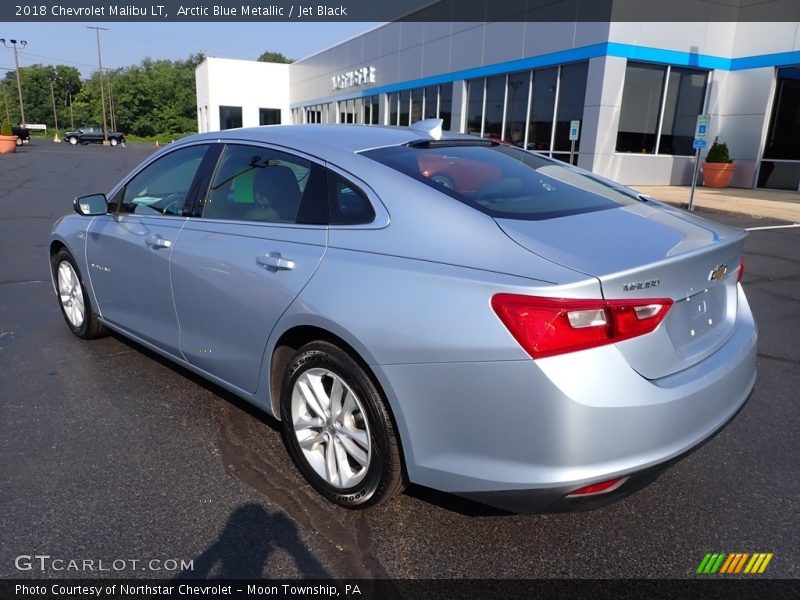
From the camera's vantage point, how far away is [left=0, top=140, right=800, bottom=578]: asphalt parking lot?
239cm

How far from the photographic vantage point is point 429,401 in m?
2.23

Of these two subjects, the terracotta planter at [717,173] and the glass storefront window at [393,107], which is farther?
the glass storefront window at [393,107]

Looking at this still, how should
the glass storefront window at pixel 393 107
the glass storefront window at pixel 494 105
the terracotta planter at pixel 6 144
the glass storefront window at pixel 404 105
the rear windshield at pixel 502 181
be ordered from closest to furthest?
the rear windshield at pixel 502 181
the glass storefront window at pixel 494 105
the glass storefront window at pixel 404 105
the glass storefront window at pixel 393 107
the terracotta planter at pixel 6 144

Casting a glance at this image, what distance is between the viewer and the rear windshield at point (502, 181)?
8.51 ft

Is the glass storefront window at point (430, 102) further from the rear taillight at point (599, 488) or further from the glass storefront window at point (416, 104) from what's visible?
the rear taillight at point (599, 488)

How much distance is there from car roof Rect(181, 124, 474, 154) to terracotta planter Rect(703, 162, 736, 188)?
1806 centimetres

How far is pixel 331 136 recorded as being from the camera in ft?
10.2

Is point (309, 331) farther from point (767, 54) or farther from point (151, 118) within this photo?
point (151, 118)

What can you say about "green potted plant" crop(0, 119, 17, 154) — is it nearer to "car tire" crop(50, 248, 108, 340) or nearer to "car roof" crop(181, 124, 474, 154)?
"car tire" crop(50, 248, 108, 340)

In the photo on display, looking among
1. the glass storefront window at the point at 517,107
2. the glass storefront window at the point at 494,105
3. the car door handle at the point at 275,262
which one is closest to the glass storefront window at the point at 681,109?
the glass storefront window at the point at 517,107

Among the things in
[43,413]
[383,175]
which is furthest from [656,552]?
[43,413]

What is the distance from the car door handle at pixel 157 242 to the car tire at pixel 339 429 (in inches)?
48.9

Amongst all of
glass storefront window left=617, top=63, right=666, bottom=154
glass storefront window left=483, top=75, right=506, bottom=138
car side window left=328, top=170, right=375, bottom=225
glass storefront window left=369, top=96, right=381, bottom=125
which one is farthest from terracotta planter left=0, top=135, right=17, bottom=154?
car side window left=328, top=170, right=375, bottom=225

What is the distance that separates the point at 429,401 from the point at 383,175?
1017 mm
